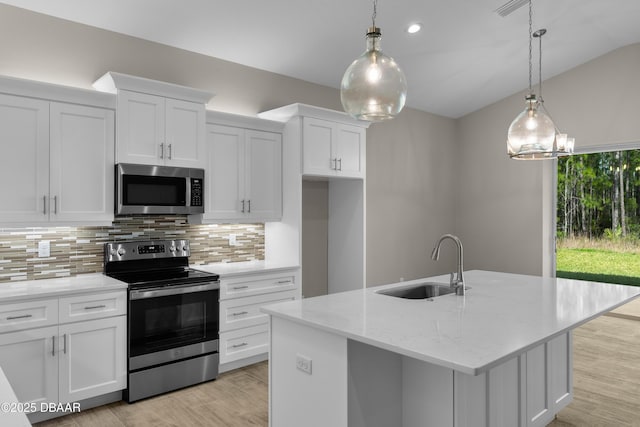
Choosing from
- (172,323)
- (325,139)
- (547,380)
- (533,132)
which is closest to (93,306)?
(172,323)

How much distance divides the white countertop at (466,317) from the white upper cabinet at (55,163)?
1768 mm

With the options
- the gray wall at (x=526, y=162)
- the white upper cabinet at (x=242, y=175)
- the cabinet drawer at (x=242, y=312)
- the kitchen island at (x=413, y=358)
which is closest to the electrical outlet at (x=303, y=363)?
the kitchen island at (x=413, y=358)

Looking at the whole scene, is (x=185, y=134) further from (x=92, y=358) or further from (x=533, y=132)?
(x=533, y=132)

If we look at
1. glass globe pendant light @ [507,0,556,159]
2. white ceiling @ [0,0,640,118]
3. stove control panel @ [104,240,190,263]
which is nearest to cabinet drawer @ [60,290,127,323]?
stove control panel @ [104,240,190,263]

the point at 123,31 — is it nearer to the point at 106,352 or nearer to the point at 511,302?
the point at 106,352

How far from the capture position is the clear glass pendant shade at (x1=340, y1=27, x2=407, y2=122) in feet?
6.34

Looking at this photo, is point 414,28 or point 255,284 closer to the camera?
point 255,284

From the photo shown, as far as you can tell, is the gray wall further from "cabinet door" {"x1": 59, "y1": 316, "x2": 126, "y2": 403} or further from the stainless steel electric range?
"cabinet door" {"x1": 59, "y1": 316, "x2": 126, "y2": 403}

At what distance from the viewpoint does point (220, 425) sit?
2.84 m

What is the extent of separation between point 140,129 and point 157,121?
0.15 m

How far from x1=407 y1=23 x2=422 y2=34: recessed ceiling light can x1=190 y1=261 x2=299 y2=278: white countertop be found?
2469 mm

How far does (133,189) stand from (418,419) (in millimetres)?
2512

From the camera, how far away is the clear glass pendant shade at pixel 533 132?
2869 millimetres

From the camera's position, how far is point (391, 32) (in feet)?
14.0
